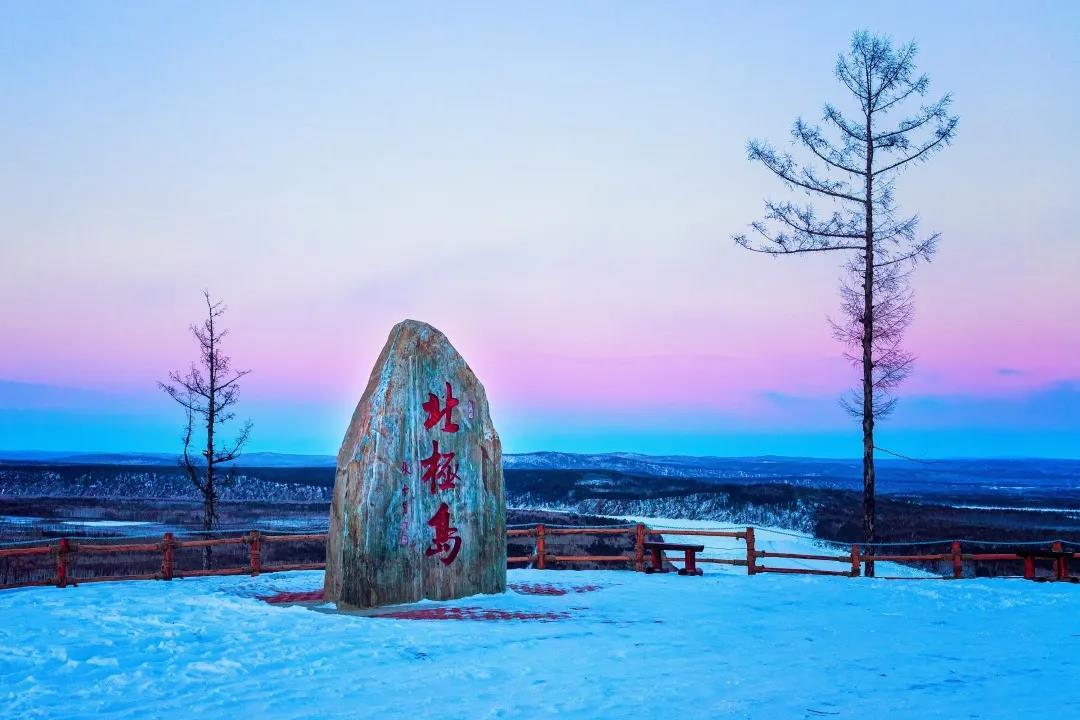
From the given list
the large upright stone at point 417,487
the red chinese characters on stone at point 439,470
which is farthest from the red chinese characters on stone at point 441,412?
the red chinese characters on stone at point 439,470

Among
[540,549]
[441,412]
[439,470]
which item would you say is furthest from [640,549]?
[441,412]

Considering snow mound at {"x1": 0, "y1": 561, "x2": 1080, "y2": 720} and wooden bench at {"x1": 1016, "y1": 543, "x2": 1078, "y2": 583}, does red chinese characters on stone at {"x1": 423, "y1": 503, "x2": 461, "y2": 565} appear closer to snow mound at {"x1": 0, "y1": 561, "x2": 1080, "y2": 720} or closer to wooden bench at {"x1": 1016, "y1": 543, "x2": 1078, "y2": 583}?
snow mound at {"x1": 0, "y1": 561, "x2": 1080, "y2": 720}

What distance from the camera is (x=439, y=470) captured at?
12.4 m

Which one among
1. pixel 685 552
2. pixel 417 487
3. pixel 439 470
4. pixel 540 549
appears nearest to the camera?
pixel 417 487

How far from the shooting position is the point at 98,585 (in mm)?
13789

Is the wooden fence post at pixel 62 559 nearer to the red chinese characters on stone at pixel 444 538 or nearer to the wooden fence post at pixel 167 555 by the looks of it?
the wooden fence post at pixel 167 555

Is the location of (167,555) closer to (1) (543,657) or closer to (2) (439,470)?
(2) (439,470)

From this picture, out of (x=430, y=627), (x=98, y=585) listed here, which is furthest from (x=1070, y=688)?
(x=98, y=585)

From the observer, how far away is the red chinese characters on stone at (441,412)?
12570 mm

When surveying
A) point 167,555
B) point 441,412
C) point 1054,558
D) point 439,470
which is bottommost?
point 167,555

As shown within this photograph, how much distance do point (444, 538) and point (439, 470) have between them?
96 cm

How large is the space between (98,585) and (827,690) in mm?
11491

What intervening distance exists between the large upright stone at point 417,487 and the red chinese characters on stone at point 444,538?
1cm

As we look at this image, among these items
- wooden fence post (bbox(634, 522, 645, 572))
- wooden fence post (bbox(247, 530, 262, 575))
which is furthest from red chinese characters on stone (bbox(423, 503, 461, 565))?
wooden fence post (bbox(634, 522, 645, 572))
